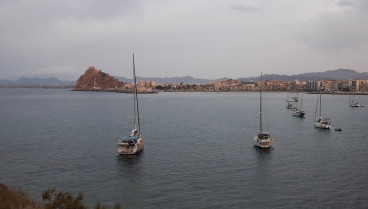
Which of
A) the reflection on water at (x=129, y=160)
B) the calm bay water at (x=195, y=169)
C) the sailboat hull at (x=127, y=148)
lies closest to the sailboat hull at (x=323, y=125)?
Answer: the calm bay water at (x=195, y=169)

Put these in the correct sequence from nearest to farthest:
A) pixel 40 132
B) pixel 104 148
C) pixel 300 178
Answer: pixel 300 178 → pixel 104 148 → pixel 40 132

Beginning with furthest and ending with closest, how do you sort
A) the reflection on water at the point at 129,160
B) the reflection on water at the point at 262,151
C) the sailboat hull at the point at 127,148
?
the reflection on water at the point at 262,151 → the sailboat hull at the point at 127,148 → the reflection on water at the point at 129,160

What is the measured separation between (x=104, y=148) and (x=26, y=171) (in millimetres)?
12148

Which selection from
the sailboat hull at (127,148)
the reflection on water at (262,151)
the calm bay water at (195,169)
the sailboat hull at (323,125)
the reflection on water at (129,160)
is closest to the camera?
the calm bay water at (195,169)

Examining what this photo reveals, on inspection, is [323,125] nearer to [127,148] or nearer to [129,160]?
[127,148]

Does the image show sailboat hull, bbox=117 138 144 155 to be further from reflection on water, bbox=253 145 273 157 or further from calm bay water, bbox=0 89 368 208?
reflection on water, bbox=253 145 273 157

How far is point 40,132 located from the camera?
55.9 meters

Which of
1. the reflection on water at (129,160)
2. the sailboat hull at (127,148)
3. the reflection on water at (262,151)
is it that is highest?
the sailboat hull at (127,148)

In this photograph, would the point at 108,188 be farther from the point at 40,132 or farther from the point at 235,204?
the point at 40,132

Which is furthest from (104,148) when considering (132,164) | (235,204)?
(235,204)

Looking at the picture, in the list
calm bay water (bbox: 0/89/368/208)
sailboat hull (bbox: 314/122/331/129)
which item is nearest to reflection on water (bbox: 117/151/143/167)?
calm bay water (bbox: 0/89/368/208)

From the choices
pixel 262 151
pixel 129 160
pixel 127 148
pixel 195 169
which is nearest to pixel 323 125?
pixel 262 151

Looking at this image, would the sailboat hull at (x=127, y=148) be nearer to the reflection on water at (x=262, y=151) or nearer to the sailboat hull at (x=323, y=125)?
the reflection on water at (x=262, y=151)

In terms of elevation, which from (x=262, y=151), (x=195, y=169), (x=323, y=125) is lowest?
(x=262, y=151)
